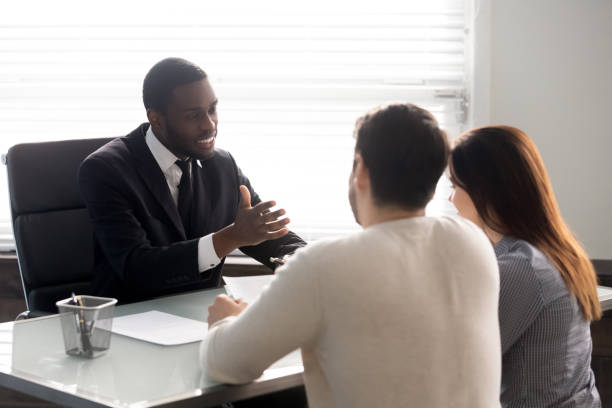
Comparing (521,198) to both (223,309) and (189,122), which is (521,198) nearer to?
(223,309)

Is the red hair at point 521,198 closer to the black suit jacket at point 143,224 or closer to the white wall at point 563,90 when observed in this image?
the black suit jacket at point 143,224

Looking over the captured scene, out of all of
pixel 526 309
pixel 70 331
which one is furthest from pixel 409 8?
pixel 70 331

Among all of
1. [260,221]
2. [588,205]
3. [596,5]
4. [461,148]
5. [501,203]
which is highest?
[596,5]

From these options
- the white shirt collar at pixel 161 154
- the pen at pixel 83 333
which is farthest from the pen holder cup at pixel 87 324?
the white shirt collar at pixel 161 154

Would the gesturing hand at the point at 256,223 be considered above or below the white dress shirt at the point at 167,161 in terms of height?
below

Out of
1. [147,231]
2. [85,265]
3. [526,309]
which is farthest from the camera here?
[85,265]

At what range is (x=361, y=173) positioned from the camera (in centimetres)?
118

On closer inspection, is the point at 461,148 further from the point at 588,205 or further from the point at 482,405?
the point at 588,205

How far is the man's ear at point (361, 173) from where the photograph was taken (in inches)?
46.4

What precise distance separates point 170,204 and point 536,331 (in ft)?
3.75

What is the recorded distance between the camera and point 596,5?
266 cm

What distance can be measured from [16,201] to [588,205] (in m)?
1.96

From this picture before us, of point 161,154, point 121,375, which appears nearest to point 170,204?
point 161,154

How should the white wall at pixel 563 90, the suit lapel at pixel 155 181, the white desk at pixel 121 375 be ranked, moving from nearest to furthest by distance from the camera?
the white desk at pixel 121 375 < the suit lapel at pixel 155 181 < the white wall at pixel 563 90
